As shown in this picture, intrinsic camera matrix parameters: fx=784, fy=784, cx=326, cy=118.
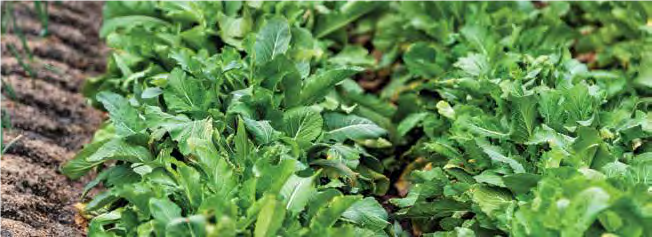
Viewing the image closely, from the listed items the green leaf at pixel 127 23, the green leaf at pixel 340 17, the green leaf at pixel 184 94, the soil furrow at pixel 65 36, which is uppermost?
the green leaf at pixel 184 94

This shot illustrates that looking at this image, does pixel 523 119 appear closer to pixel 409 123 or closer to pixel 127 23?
pixel 409 123

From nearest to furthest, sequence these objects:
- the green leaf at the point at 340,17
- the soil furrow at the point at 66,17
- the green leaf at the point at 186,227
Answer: the green leaf at the point at 186,227, the green leaf at the point at 340,17, the soil furrow at the point at 66,17

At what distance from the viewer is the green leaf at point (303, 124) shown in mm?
2859

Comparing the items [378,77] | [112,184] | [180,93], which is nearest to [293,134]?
[180,93]

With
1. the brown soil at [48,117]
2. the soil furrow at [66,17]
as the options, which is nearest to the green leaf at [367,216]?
the brown soil at [48,117]

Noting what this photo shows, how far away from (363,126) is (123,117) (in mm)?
943

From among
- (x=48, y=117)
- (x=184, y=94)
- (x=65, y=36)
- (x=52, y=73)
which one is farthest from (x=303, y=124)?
(x=65, y=36)

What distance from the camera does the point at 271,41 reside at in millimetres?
3135

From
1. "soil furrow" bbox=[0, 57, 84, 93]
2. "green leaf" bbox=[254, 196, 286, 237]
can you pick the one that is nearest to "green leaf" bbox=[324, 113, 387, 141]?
"green leaf" bbox=[254, 196, 286, 237]

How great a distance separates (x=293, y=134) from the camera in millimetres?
2906

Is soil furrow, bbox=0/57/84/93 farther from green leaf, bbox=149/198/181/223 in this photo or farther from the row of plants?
green leaf, bbox=149/198/181/223

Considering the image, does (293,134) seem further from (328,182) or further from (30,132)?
(30,132)

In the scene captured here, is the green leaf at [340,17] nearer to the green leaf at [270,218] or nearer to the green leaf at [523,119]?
the green leaf at [523,119]

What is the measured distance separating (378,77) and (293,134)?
173 cm
